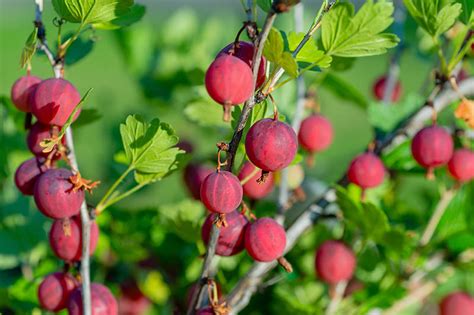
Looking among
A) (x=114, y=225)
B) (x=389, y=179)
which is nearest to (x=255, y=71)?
(x=114, y=225)

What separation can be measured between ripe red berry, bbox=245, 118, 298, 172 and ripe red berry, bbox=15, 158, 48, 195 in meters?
0.23

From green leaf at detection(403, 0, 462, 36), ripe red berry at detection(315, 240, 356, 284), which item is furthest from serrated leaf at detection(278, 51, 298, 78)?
ripe red berry at detection(315, 240, 356, 284)

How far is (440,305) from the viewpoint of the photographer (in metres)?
1.25

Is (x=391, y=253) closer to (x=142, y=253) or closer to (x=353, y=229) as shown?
(x=353, y=229)

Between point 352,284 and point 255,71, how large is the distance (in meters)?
0.70

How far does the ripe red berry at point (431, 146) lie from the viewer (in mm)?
854

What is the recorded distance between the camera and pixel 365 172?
2.86ft

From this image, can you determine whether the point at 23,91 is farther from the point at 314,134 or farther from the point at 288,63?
the point at 314,134

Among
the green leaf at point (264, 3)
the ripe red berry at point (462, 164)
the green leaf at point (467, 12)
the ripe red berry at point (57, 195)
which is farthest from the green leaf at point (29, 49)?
the ripe red berry at point (462, 164)

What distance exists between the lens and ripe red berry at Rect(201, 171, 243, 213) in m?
0.62

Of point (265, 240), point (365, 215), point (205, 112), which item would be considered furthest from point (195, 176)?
point (265, 240)

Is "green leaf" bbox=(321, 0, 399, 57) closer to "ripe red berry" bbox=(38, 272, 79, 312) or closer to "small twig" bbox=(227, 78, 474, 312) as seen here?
"small twig" bbox=(227, 78, 474, 312)

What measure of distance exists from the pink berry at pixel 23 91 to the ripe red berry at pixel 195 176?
0.42 meters

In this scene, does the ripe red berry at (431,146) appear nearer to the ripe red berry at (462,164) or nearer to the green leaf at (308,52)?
the ripe red berry at (462,164)
